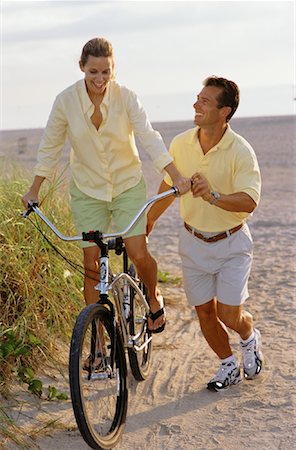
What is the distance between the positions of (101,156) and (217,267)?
97 cm

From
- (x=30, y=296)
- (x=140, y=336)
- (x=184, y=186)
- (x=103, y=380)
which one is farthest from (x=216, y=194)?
(x=30, y=296)

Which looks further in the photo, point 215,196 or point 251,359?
point 251,359

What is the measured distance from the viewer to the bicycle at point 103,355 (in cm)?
477

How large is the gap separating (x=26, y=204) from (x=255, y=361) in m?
1.82

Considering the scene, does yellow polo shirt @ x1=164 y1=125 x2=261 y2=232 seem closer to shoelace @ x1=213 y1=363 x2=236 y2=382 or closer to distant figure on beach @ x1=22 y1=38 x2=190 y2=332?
Answer: distant figure on beach @ x1=22 y1=38 x2=190 y2=332

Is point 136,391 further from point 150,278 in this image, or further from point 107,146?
point 107,146

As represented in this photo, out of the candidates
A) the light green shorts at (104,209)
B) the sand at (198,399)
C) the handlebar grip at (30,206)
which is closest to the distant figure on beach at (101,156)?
the light green shorts at (104,209)

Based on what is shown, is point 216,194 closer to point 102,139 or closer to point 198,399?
point 102,139

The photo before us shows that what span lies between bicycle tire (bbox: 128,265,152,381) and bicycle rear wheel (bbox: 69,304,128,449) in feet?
1.79

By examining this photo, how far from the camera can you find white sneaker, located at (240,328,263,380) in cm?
617

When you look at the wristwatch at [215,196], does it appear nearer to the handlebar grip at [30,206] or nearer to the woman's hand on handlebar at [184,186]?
the woman's hand on handlebar at [184,186]

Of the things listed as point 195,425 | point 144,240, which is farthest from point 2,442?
point 144,240

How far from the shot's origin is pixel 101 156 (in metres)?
5.74

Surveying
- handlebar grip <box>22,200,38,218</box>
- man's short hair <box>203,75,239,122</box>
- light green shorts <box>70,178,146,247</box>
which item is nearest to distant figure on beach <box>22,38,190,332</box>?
light green shorts <box>70,178,146,247</box>
